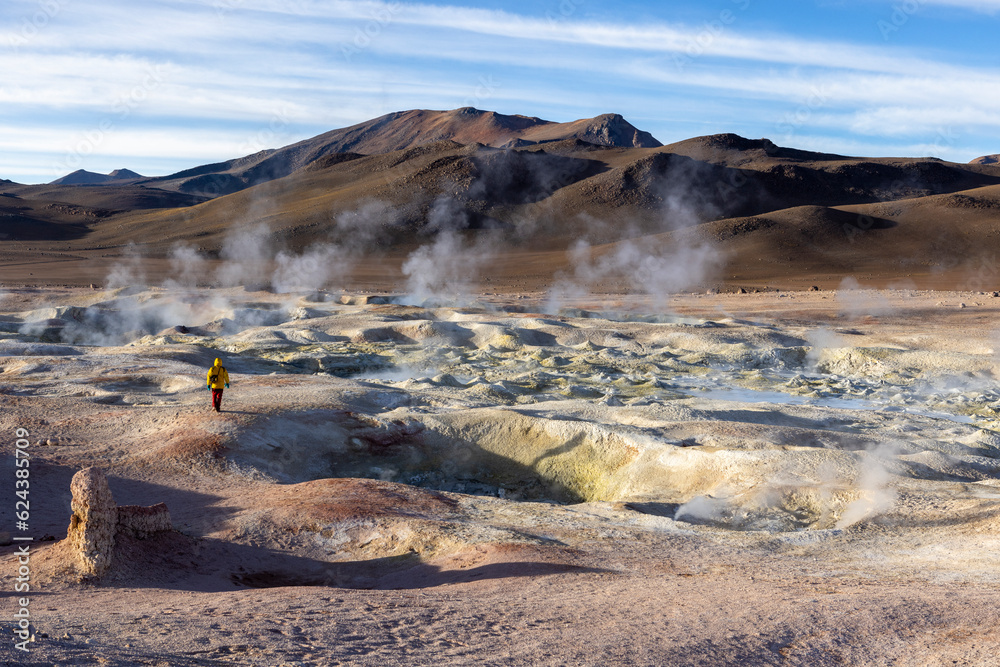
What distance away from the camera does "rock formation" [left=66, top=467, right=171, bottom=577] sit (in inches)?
251

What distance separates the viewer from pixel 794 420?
13070mm

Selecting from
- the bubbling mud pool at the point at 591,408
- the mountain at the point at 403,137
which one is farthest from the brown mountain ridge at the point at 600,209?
the mountain at the point at 403,137

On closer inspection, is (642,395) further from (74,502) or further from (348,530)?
(74,502)

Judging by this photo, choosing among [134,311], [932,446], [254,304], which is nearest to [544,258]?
[254,304]

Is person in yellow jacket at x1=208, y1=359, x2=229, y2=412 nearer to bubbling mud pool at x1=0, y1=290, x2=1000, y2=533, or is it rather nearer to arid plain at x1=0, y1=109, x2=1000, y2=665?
arid plain at x1=0, y1=109, x2=1000, y2=665

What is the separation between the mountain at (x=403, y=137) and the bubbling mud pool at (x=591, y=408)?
13539 cm

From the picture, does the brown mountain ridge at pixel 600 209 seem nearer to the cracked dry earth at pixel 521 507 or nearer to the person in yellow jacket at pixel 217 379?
the cracked dry earth at pixel 521 507

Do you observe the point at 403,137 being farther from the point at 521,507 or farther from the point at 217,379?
the point at 521,507

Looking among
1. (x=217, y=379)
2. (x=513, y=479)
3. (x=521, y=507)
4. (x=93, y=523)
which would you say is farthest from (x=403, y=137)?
(x=93, y=523)

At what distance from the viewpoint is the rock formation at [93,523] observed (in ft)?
20.9

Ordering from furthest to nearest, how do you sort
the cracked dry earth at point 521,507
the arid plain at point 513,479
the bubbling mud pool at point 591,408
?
the bubbling mud pool at point 591,408 → the arid plain at point 513,479 → the cracked dry earth at point 521,507

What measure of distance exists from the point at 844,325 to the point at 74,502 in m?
25.0

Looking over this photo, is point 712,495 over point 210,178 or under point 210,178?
under

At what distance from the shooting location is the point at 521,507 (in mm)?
8969
